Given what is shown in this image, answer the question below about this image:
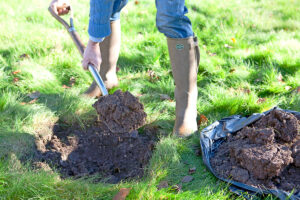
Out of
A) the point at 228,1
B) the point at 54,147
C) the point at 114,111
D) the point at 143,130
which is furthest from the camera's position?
the point at 228,1

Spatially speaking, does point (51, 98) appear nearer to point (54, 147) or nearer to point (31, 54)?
point (54, 147)

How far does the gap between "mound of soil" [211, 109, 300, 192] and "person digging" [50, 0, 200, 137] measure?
0.39 meters

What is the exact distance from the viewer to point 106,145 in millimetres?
2568

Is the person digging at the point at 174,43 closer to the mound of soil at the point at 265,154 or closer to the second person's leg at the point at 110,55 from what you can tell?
the second person's leg at the point at 110,55

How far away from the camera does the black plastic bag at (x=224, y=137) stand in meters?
1.95

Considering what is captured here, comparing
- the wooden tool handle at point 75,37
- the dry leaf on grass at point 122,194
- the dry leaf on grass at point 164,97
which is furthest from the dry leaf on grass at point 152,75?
the dry leaf on grass at point 122,194

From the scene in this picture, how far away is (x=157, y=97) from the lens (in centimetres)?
303

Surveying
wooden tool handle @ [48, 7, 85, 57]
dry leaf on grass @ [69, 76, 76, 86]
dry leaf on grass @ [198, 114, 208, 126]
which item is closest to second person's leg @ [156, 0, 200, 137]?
dry leaf on grass @ [198, 114, 208, 126]

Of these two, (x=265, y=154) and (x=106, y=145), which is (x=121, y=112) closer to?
(x=106, y=145)

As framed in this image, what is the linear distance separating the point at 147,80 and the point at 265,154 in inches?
64.1

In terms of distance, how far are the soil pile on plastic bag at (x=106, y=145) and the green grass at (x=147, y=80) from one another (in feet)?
0.41

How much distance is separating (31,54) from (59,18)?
1.11 m

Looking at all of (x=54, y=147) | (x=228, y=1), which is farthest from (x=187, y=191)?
(x=228, y=1)

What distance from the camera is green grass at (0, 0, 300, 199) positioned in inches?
77.3
